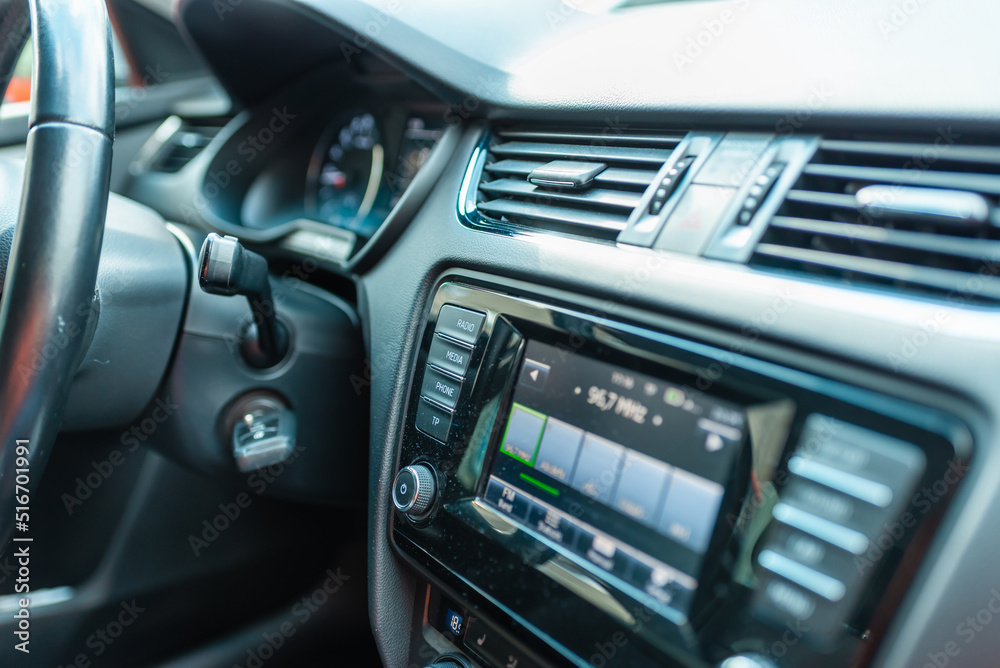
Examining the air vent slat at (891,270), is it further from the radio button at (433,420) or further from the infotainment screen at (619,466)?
the radio button at (433,420)

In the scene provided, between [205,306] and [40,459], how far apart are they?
1.52 feet

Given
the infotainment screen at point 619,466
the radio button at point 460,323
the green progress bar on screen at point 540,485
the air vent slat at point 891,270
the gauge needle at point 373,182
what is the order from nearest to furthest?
1. the air vent slat at point 891,270
2. the infotainment screen at point 619,466
3. the green progress bar on screen at point 540,485
4. the radio button at point 460,323
5. the gauge needle at point 373,182

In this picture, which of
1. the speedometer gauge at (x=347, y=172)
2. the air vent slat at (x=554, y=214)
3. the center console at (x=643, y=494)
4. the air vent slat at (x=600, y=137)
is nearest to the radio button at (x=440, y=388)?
the center console at (x=643, y=494)

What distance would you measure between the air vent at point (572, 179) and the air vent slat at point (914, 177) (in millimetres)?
190

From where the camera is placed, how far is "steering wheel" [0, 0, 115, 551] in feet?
2.10

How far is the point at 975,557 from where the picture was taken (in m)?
0.52

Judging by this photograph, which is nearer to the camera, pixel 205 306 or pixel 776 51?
pixel 776 51

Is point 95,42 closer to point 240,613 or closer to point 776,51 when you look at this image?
point 776,51

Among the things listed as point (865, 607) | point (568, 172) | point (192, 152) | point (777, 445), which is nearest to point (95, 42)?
point (568, 172)

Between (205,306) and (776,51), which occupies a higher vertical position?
(776,51)

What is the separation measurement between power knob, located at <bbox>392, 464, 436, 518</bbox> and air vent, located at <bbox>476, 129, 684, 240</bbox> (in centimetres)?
34

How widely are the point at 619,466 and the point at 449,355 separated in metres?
0.29

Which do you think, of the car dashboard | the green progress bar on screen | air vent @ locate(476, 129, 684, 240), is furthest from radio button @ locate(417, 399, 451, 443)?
air vent @ locate(476, 129, 684, 240)

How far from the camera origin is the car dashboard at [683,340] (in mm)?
564
